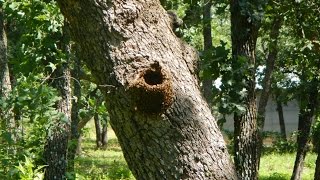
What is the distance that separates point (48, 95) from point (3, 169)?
143 centimetres

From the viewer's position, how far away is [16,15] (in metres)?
8.12

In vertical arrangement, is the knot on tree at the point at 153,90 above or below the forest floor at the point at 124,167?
above

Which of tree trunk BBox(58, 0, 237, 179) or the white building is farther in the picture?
the white building

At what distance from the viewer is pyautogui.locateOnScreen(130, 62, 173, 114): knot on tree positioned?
Result: 8.14ft

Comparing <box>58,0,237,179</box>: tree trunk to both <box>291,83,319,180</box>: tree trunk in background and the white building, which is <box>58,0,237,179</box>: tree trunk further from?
the white building

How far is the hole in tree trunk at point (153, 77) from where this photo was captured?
2533mm

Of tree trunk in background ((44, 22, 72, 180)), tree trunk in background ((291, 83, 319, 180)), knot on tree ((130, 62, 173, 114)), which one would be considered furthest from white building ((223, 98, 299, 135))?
knot on tree ((130, 62, 173, 114))

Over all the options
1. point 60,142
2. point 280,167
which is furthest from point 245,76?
point 280,167

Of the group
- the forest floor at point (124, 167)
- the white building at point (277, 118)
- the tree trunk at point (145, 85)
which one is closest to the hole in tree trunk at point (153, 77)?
the tree trunk at point (145, 85)

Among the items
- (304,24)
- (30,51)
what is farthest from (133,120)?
(304,24)

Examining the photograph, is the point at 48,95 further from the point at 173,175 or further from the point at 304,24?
the point at 304,24

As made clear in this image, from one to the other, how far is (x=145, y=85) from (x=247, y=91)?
172 inches

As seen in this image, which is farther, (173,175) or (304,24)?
(304,24)

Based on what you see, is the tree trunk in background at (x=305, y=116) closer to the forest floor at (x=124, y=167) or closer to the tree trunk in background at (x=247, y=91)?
the forest floor at (x=124, y=167)
